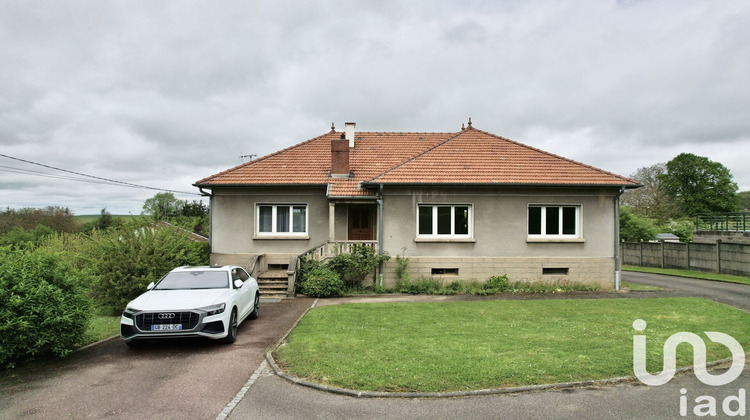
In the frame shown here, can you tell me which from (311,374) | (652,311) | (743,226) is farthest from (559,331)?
(743,226)

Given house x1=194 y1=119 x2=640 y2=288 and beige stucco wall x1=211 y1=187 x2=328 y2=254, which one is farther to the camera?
beige stucco wall x1=211 y1=187 x2=328 y2=254

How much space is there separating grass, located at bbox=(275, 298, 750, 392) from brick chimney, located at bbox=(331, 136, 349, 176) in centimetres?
639

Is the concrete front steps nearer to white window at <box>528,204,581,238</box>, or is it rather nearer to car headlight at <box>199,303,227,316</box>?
car headlight at <box>199,303,227,316</box>

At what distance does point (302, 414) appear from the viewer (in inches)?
188

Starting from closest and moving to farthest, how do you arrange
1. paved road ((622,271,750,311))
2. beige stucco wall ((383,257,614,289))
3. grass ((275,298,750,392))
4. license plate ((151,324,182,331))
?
grass ((275,298,750,392)), license plate ((151,324,182,331)), paved road ((622,271,750,311)), beige stucco wall ((383,257,614,289))

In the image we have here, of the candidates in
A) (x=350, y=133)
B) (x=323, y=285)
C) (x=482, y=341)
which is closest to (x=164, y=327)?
(x=482, y=341)

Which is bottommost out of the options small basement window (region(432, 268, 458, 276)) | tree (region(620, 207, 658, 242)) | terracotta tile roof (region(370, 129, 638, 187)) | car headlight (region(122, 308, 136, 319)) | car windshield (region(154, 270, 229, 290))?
small basement window (region(432, 268, 458, 276))

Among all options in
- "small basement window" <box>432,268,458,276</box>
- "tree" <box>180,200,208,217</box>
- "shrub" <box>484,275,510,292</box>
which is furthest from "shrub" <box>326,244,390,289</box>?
"tree" <box>180,200,208,217</box>

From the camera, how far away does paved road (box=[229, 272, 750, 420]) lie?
15.4ft

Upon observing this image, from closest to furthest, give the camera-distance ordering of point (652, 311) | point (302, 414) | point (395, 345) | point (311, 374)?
point (302, 414)
point (311, 374)
point (395, 345)
point (652, 311)

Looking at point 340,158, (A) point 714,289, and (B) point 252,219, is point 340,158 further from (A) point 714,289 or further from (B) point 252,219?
(A) point 714,289

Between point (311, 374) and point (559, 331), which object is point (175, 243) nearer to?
point (311, 374)

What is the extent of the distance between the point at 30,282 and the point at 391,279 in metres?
10.1

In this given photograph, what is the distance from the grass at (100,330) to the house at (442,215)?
485 centimetres
